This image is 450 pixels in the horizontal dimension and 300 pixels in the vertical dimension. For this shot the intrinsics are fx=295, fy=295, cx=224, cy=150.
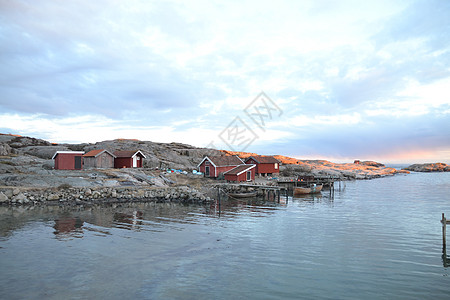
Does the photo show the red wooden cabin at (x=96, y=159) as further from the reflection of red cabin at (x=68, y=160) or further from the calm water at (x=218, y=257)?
the calm water at (x=218, y=257)

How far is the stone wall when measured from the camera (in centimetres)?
3353

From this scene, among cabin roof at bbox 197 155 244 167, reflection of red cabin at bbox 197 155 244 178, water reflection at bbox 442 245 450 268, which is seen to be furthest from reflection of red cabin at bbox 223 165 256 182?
water reflection at bbox 442 245 450 268

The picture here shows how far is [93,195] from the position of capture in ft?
122

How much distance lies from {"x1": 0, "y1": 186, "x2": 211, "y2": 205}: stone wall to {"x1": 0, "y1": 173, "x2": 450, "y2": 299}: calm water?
491 centimetres

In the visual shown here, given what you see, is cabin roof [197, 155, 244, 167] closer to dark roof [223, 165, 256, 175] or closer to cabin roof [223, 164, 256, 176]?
cabin roof [223, 164, 256, 176]

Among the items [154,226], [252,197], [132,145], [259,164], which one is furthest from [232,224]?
[132,145]

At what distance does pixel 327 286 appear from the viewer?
41.5ft

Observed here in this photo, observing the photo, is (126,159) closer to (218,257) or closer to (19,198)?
(19,198)

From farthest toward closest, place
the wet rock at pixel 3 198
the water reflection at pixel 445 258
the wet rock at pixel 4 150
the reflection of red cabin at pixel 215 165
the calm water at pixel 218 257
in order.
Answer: the wet rock at pixel 4 150, the reflection of red cabin at pixel 215 165, the wet rock at pixel 3 198, the water reflection at pixel 445 258, the calm water at pixel 218 257

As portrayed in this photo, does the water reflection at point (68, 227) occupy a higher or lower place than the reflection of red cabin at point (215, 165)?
lower

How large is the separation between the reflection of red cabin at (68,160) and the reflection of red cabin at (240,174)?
2582 cm

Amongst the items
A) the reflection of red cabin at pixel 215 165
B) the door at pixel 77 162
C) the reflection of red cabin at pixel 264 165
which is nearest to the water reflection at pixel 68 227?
the door at pixel 77 162

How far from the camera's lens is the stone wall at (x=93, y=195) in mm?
33531

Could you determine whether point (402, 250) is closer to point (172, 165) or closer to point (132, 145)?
point (172, 165)
